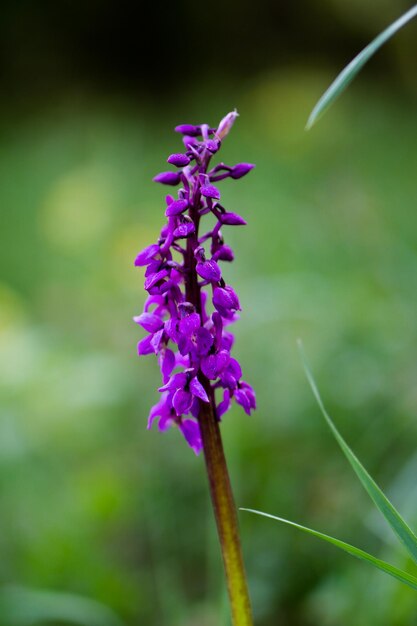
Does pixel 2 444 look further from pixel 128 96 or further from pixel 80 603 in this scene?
pixel 128 96

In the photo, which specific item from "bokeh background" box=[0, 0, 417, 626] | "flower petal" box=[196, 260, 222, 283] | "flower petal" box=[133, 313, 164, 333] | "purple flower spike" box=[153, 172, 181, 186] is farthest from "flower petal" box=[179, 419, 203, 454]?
"bokeh background" box=[0, 0, 417, 626]

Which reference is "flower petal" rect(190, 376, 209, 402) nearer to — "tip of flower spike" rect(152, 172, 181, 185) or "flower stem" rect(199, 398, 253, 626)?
"flower stem" rect(199, 398, 253, 626)

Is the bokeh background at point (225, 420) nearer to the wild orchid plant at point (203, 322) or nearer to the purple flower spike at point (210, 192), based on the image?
the wild orchid plant at point (203, 322)

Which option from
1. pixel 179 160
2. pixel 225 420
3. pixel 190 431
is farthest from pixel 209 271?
pixel 225 420

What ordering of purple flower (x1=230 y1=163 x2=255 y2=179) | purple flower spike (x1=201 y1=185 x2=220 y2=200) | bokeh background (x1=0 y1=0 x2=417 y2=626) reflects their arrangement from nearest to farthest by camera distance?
purple flower spike (x1=201 y1=185 x2=220 y2=200), purple flower (x1=230 y1=163 x2=255 y2=179), bokeh background (x1=0 y1=0 x2=417 y2=626)

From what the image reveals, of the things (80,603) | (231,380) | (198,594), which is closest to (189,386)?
(231,380)

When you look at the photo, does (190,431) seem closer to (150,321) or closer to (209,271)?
(150,321)

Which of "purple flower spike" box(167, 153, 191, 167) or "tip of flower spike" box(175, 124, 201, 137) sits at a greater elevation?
"tip of flower spike" box(175, 124, 201, 137)
